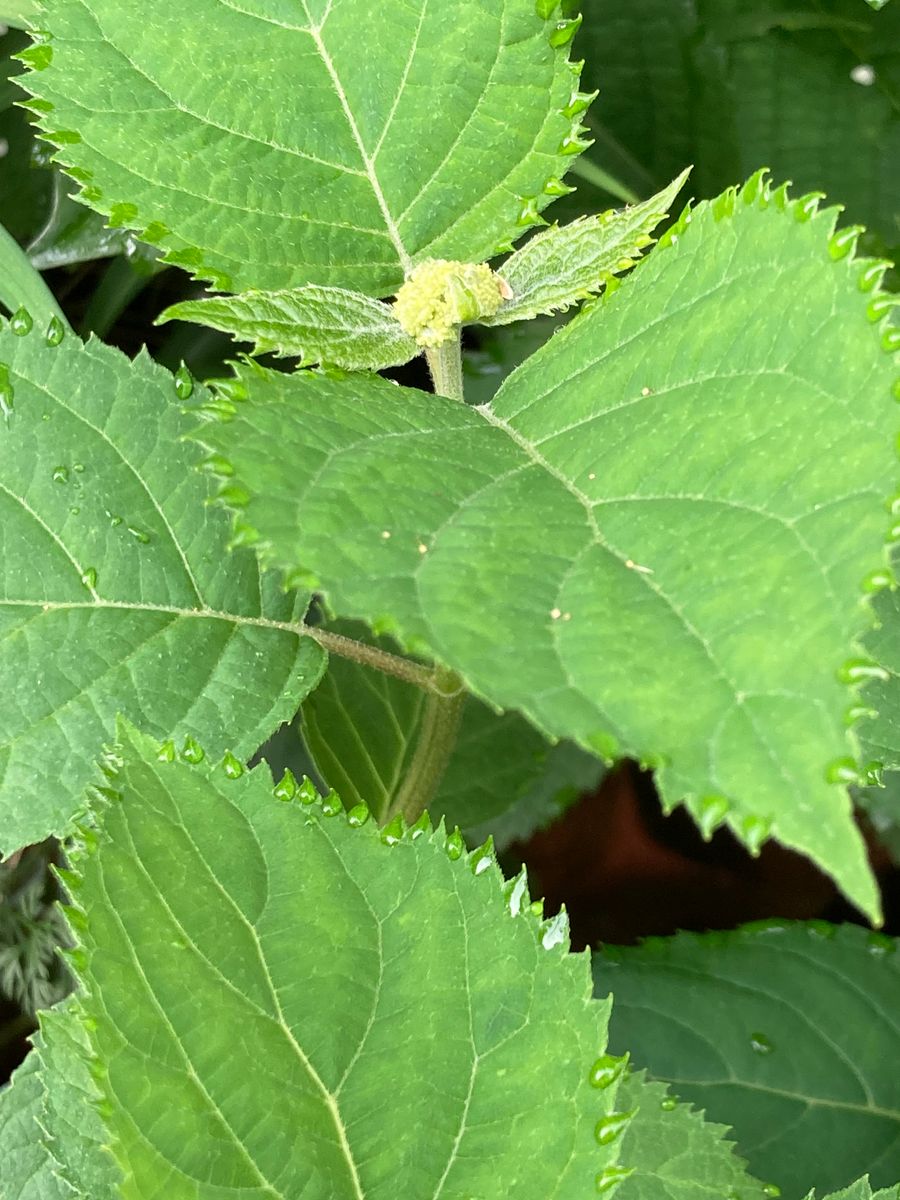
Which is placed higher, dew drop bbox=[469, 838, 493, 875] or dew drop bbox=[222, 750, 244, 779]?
dew drop bbox=[222, 750, 244, 779]

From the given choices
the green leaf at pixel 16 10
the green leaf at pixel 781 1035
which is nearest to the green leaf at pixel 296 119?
the green leaf at pixel 16 10

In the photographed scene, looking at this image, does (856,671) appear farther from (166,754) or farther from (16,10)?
(16,10)

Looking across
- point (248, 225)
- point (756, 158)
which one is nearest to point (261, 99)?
point (248, 225)

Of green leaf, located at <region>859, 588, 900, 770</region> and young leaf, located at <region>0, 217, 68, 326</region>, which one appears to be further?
young leaf, located at <region>0, 217, 68, 326</region>

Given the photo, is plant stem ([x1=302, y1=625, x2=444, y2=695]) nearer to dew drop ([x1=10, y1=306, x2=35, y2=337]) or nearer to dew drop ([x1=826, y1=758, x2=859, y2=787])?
dew drop ([x1=10, y1=306, x2=35, y2=337])

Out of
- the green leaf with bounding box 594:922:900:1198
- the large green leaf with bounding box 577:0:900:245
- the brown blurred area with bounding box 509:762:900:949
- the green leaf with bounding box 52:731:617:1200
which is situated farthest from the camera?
the brown blurred area with bounding box 509:762:900:949

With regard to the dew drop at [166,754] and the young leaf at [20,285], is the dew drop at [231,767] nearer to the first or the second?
the dew drop at [166,754]

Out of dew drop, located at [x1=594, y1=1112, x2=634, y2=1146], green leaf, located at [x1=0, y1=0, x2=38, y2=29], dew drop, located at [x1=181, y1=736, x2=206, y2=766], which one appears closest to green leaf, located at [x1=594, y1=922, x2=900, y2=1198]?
dew drop, located at [x1=594, y1=1112, x2=634, y2=1146]
